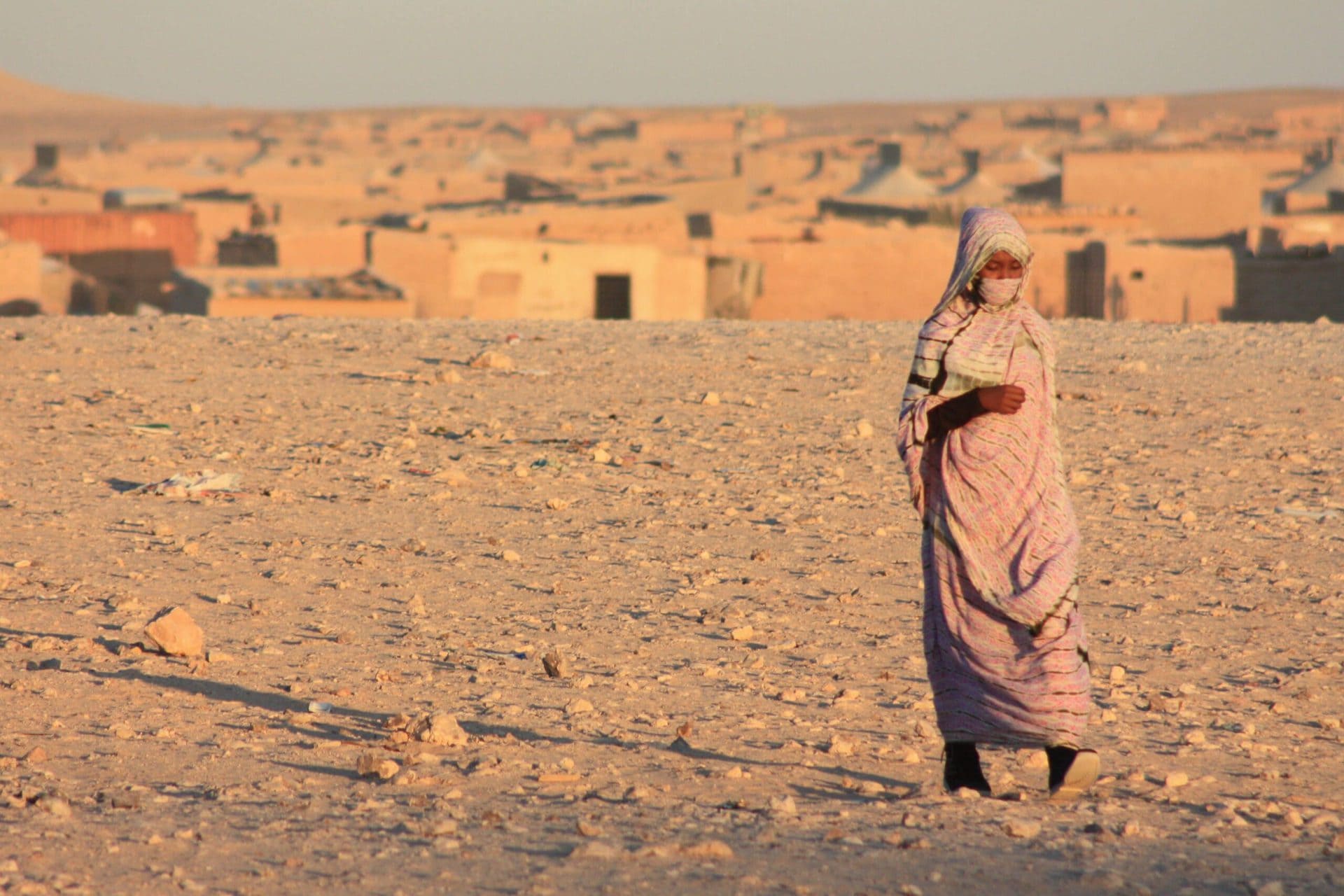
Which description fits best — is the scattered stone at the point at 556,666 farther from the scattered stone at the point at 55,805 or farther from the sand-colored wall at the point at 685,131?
the sand-colored wall at the point at 685,131

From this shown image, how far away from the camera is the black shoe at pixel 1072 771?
3.15 m

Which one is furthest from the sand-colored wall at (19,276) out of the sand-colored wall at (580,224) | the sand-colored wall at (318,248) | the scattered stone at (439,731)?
the scattered stone at (439,731)

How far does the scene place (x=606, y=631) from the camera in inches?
179

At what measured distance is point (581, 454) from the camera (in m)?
6.88

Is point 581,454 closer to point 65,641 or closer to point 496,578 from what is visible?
point 496,578

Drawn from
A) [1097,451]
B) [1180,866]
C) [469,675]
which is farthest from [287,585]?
[1097,451]

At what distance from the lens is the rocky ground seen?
2768mm

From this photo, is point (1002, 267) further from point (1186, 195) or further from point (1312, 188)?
point (1312, 188)

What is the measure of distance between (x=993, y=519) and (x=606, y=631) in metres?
1.52

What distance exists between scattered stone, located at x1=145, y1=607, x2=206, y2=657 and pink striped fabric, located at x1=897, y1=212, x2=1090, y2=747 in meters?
1.88

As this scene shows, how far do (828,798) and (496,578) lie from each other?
6.97 ft

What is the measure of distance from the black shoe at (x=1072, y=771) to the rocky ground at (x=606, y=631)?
52 millimetres

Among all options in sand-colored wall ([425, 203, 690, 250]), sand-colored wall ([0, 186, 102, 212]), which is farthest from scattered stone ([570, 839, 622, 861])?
sand-colored wall ([0, 186, 102, 212])

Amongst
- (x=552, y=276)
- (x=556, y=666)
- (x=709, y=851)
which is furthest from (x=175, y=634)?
(x=552, y=276)
